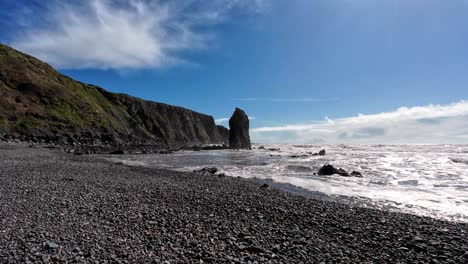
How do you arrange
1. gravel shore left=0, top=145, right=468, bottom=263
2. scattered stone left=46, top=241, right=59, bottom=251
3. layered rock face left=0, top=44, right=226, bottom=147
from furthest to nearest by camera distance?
1. layered rock face left=0, top=44, right=226, bottom=147
2. gravel shore left=0, top=145, right=468, bottom=263
3. scattered stone left=46, top=241, right=59, bottom=251

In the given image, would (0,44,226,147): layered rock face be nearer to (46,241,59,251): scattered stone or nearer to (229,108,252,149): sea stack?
(229,108,252,149): sea stack

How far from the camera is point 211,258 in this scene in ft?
26.6

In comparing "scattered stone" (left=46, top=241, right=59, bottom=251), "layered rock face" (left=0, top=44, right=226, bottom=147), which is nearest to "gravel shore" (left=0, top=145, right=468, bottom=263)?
"scattered stone" (left=46, top=241, right=59, bottom=251)

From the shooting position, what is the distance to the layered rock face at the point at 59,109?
66.2 m

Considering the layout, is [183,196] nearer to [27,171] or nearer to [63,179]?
[63,179]

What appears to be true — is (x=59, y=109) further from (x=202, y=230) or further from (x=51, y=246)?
A: (x=202, y=230)

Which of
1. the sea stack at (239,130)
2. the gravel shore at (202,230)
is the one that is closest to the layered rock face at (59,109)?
the sea stack at (239,130)

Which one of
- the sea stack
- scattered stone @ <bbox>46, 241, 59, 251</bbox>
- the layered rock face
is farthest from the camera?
the sea stack

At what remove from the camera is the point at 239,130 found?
124312 millimetres

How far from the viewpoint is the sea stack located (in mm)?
122769

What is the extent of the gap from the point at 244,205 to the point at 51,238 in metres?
8.57

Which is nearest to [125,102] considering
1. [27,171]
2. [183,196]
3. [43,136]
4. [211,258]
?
[43,136]

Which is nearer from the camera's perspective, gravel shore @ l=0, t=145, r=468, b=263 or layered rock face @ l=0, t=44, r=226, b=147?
gravel shore @ l=0, t=145, r=468, b=263

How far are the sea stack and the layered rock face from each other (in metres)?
35.7
